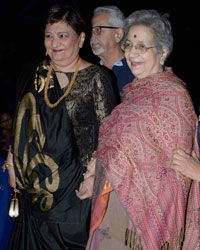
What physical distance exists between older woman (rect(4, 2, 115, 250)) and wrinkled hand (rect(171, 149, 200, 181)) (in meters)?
0.54

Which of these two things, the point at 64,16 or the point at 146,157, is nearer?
the point at 146,157

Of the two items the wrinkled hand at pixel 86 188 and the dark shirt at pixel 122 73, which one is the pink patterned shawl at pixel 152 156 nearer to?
the wrinkled hand at pixel 86 188

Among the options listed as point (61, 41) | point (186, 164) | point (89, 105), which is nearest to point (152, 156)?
point (186, 164)

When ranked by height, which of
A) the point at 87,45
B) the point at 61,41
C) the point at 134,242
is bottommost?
the point at 134,242

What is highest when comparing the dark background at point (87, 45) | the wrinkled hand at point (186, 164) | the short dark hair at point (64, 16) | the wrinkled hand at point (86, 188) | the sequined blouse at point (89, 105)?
the dark background at point (87, 45)

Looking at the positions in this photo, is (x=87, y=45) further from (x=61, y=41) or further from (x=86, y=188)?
(x=86, y=188)

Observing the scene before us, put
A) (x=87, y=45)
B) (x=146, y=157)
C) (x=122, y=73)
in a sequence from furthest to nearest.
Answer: (x=87, y=45), (x=122, y=73), (x=146, y=157)

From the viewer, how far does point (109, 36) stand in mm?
3250

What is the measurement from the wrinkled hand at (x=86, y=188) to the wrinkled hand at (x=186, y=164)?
0.53m

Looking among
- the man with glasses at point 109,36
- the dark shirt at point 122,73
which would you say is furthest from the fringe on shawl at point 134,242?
the man with glasses at point 109,36

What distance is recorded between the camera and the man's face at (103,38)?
324 centimetres

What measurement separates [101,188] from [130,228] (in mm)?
251

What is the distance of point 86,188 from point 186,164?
2.05 feet

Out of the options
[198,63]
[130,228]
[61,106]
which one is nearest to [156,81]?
[61,106]
